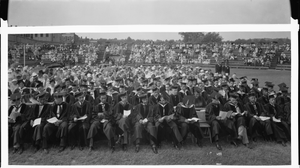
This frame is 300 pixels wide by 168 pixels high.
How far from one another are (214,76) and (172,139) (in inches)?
83.8

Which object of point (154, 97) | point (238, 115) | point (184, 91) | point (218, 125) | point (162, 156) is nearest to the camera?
point (162, 156)

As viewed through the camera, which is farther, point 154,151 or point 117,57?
point 117,57

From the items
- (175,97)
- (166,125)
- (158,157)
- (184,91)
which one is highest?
(184,91)

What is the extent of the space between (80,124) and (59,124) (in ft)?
1.77

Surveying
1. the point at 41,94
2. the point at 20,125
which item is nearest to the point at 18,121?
the point at 20,125

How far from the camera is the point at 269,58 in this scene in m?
6.38

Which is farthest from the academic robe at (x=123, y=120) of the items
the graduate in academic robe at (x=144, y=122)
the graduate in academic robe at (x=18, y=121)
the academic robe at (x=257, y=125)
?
the academic robe at (x=257, y=125)

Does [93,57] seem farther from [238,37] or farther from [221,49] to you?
[238,37]

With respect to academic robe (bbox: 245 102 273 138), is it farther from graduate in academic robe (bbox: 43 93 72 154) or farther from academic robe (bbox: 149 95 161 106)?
graduate in academic robe (bbox: 43 93 72 154)

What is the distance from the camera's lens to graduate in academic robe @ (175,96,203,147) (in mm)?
5840

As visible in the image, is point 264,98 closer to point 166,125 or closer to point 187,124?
point 187,124

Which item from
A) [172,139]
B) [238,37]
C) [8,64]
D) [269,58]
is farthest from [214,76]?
[8,64]

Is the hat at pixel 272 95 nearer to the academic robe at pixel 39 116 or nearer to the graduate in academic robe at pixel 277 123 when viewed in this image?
the graduate in academic robe at pixel 277 123

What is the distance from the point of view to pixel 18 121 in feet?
19.3
